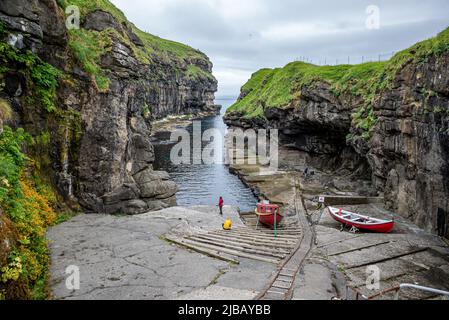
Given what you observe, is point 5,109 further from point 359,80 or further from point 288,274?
point 359,80

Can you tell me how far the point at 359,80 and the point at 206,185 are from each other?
98.7 feet

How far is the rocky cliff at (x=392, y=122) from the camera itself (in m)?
22.1

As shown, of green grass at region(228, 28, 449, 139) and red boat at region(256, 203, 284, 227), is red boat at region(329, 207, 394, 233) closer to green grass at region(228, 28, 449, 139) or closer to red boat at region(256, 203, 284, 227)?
red boat at region(256, 203, 284, 227)

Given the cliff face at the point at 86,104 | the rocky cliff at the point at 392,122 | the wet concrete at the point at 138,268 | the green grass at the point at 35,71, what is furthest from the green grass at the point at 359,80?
the green grass at the point at 35,71

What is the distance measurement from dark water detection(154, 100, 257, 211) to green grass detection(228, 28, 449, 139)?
18065mm

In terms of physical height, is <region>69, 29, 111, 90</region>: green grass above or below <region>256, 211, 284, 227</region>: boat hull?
above

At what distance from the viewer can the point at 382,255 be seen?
59.9 feet

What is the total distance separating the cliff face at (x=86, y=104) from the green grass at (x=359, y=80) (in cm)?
2538

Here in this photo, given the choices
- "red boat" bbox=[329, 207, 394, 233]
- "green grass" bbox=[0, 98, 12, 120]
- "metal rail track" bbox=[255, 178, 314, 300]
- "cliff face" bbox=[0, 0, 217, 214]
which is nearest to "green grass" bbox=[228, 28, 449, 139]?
"red boat" bbox=[329, 207, 394, 233]

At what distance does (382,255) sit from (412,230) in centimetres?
782

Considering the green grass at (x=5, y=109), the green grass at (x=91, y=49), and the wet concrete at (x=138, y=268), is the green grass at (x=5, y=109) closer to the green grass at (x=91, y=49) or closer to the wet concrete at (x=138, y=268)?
the green grass at (x=91, y=49)

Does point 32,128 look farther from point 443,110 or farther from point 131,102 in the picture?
point 443,110

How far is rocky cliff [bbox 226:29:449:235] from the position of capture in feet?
72.5
